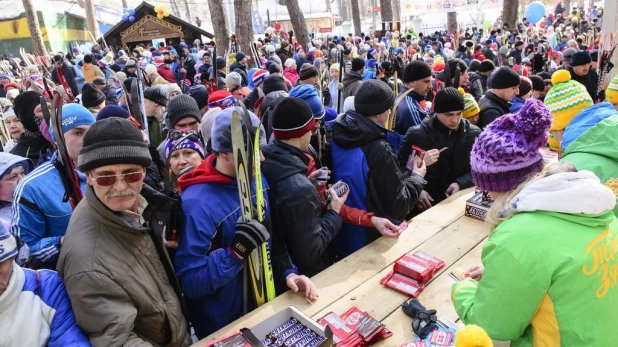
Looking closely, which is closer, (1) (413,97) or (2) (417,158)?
(2) (417,158)

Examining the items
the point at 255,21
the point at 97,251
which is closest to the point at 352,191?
the point at 97,251

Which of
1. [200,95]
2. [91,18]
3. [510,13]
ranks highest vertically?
[91,18]

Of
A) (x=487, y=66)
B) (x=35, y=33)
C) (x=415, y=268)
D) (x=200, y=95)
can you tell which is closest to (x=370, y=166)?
(x=415, y=268)

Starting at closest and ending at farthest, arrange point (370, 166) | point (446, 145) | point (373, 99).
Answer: point (370, 166) < point (373, 99) < point (446, 145)

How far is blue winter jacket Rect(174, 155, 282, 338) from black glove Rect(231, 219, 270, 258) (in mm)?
63

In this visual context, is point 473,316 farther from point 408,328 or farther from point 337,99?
point 337,99

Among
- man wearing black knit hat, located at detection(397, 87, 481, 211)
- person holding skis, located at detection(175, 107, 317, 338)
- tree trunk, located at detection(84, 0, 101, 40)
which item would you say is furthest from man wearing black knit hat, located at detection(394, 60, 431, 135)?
tree trunk, located at detection(84, 0, 101, 40)

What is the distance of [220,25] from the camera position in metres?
13.8

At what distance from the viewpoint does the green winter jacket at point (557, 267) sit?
1.38 metres

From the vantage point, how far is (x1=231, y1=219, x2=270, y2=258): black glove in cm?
200

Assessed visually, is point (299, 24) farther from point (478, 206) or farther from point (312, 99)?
point (478, 206)

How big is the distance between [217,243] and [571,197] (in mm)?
1573

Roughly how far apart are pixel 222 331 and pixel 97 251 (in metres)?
0.71

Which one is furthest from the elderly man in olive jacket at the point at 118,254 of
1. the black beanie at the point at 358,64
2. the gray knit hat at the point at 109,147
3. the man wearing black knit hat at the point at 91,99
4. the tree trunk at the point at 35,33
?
the tree trunk at the point at 35,33
